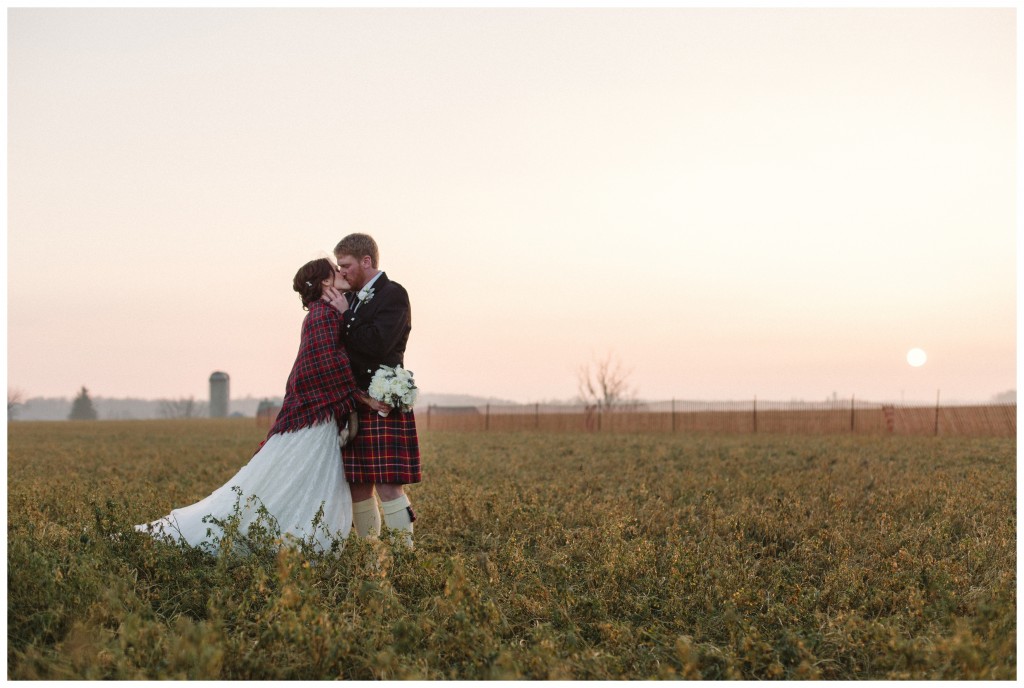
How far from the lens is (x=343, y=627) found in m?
4.04

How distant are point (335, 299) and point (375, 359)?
1.58 ft

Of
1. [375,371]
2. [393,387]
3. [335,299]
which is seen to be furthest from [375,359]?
[335,299]

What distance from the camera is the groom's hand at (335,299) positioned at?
5707 mm

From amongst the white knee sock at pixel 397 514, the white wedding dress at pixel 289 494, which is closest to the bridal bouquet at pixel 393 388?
the white wedding dress at pixel 289 494

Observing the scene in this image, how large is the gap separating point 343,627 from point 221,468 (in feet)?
36.7

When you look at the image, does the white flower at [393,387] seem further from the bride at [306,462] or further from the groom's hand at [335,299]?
the groom's hand at [335,299]

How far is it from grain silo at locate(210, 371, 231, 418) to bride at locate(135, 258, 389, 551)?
89.9 m

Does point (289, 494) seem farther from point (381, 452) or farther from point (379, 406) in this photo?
point (379, 406)

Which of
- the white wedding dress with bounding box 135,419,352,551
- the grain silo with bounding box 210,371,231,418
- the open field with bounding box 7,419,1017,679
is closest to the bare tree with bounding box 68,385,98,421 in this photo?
the grain silo with bounding box 210,371,231,418

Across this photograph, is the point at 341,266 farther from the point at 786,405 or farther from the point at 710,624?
the point at 786,405

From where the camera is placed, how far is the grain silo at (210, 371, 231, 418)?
9138 centimetres

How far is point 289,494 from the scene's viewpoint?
5.53m

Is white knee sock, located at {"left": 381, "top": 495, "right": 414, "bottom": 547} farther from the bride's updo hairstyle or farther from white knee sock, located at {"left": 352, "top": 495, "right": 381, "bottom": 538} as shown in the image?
the bride's updo hairstyle

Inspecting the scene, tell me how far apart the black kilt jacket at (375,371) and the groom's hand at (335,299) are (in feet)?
0.16
